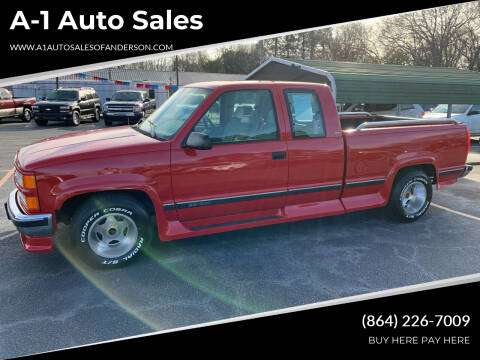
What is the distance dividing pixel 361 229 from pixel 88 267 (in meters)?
3.52

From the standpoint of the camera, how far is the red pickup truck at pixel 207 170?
3887mm

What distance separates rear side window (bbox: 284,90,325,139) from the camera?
4.71 metres

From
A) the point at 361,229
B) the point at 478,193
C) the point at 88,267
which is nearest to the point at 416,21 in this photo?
the point at 478,193

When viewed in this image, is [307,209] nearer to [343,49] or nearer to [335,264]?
[335,264]

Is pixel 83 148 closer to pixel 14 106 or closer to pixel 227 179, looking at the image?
pixel 227 179

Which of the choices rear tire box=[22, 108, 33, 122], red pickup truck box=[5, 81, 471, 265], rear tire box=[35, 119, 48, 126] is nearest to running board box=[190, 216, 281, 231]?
red pickup truck box=[5, 81, 471, 265]

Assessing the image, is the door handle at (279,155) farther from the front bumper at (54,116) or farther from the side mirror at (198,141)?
the front bumper at (54,116)

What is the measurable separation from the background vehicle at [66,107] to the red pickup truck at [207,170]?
15.5 meters

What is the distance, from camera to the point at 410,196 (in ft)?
19.0

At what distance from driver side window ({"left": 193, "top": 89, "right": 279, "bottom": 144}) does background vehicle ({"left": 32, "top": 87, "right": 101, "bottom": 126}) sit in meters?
16.5

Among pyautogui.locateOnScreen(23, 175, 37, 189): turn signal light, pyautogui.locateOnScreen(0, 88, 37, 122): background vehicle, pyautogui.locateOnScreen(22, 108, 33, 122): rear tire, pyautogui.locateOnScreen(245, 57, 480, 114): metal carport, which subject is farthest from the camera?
pyautogui.locateOnScreen(22, 108, 33, 122): rear tire

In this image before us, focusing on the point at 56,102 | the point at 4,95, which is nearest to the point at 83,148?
the point at 56,102

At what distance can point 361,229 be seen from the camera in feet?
17.9

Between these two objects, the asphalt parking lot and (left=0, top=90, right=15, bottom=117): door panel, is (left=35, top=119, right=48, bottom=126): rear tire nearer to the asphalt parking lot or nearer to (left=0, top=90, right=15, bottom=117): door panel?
(left=0, top=90, right=15, bottom=117): door panel
